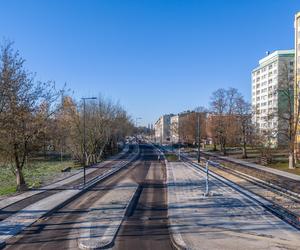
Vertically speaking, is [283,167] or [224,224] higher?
[283,167]

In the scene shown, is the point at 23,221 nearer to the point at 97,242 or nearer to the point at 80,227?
the point at 80,227

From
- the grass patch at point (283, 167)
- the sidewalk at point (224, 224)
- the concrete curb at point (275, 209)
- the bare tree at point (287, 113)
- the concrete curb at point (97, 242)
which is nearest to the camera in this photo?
the concrete curb at point (97, 242)

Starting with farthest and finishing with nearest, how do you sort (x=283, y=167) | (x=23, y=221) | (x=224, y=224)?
(x=283, y=167)
(x=23, y=221)
(x=224, y=224)

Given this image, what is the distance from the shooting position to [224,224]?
53.7ft

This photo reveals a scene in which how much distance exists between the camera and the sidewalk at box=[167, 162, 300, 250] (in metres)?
13.5

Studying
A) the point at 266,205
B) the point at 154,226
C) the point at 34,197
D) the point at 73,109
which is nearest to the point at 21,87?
the point at 34,197

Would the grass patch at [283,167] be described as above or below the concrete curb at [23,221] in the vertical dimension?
above

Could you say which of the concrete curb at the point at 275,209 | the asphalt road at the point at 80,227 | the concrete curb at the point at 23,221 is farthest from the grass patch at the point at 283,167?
the concrete curb at the point at 23,221

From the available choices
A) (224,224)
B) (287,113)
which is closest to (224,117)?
(287,113)

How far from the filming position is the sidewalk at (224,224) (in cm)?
1352

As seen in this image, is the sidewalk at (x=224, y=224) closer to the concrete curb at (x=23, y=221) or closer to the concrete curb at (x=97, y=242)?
the concrete curb at (x=97, y=242)

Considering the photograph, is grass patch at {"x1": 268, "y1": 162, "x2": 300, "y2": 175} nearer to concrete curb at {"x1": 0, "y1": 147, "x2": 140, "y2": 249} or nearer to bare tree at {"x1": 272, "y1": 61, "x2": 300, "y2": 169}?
bare tree at {"x1": 272, "y1": 61, "x2": 300, "y2": 169}

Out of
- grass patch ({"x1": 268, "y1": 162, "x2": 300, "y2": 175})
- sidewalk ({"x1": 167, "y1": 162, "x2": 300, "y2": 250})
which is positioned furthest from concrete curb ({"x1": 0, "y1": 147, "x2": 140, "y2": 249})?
grass patch ({"x1": 268, "y1": 162, "x2": 300, "y2": 175})

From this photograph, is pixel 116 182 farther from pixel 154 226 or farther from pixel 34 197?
pixel 154 226
